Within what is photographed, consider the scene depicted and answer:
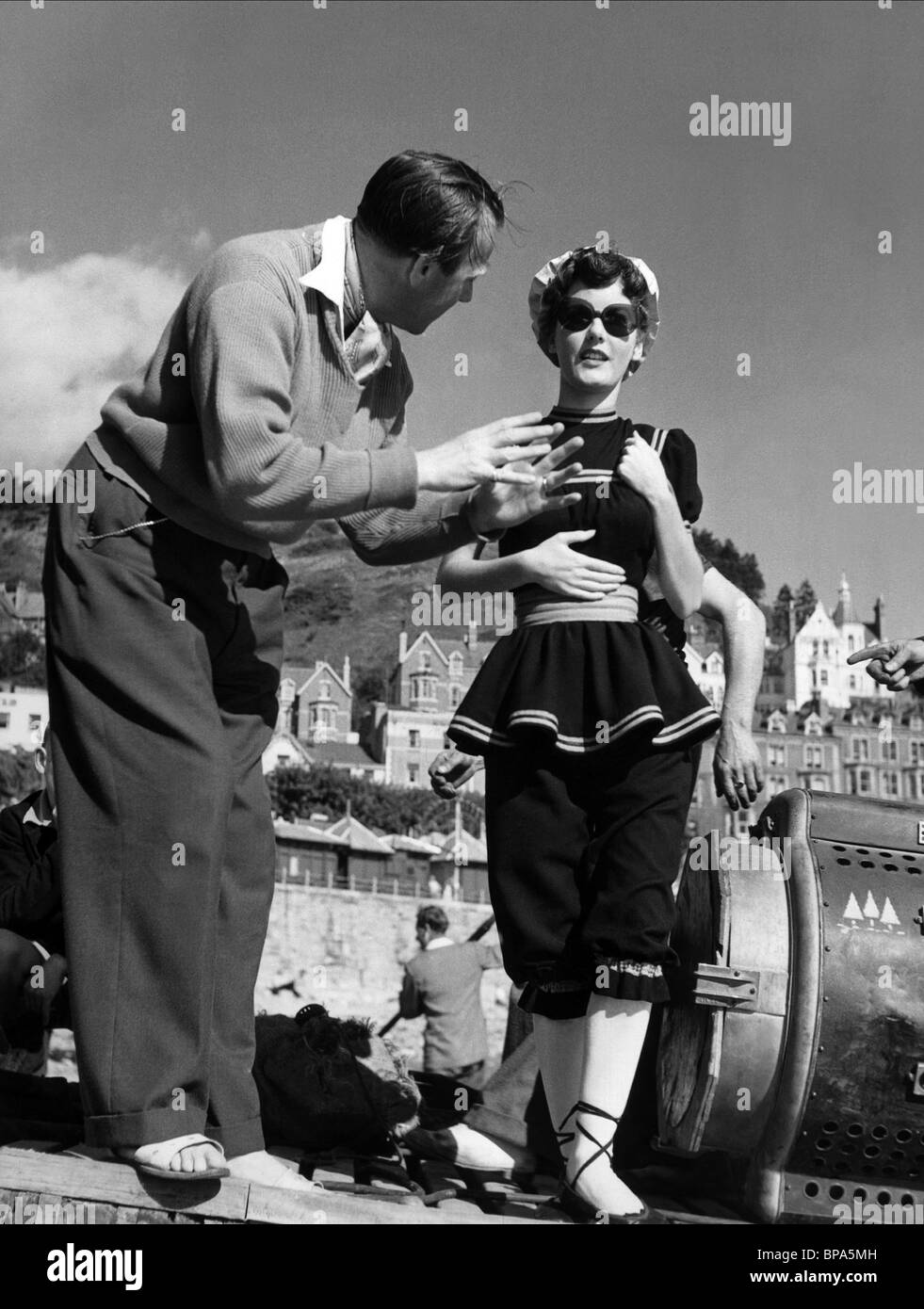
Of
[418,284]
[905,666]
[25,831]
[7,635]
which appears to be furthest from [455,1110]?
[7,635]

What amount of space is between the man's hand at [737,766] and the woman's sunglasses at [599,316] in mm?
1008

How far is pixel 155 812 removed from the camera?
288 cm

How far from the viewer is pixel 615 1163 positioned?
360 centimetres

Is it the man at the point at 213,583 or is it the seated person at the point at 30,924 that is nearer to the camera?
the man at the point at 213,583

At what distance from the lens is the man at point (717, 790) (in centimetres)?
358

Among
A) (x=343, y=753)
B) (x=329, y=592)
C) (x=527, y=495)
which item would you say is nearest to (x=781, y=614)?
(x=329, y=592)

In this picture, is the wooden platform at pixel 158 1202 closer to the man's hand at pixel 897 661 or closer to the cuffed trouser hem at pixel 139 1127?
the cuffed trouser hem at pixel 139 1127

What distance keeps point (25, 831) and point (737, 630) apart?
1992 mm

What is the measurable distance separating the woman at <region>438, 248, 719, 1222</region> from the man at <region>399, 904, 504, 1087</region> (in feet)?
15.8

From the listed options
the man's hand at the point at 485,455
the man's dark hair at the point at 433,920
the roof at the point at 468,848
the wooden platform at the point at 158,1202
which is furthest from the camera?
the roof at the point at 468,848

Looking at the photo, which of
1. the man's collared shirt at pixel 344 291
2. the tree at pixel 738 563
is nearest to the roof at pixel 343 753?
the tree at pixel 738 563

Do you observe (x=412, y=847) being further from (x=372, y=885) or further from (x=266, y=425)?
(x=266, y=425)
